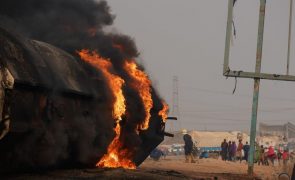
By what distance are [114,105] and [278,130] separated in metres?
71.1

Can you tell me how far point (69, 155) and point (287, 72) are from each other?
8098 mm

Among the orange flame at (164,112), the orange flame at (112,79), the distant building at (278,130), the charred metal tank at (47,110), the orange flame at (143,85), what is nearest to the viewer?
the charred metal tank at (47,110)

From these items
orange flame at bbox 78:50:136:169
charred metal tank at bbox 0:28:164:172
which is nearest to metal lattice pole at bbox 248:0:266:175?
orange flame at bbox 78:50:136:169

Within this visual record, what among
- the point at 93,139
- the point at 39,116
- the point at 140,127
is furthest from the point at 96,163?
the point at 39,116

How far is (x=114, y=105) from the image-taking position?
43.8 feet

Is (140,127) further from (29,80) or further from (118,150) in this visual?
(29,80)

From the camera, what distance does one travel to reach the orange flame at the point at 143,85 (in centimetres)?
1508

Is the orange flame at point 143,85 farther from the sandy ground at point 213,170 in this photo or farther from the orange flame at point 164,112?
the sandy ground at point 213,170

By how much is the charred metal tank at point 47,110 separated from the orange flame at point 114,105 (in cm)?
42

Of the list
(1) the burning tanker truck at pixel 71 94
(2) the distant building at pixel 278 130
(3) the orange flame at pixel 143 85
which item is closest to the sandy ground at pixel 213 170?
(3) the orange flame at pixel 143 85

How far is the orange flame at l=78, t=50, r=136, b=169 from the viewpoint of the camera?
13594mm

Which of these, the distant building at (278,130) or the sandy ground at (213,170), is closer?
the sandy ground at (213,170)

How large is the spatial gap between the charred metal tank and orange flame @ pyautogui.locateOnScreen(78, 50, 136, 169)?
0.42 m

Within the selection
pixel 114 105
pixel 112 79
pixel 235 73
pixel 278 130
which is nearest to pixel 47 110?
pixel 114 105
